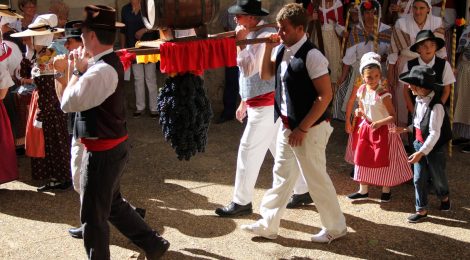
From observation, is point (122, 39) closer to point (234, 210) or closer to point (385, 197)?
point (234, 210)

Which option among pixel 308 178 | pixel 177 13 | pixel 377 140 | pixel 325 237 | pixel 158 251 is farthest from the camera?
pixel 377 140

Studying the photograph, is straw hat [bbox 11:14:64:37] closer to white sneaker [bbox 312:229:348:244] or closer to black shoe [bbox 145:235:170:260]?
black shoe [bbox 145:235:170:260]

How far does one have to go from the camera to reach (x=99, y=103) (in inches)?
148

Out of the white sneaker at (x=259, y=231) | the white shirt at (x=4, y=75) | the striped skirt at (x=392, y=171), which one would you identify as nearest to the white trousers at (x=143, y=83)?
the white shirt at (x=4, y=75)

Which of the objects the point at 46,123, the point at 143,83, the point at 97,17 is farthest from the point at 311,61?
the point at 143,83

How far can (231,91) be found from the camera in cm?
888

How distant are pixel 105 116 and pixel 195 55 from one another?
0.70 metres

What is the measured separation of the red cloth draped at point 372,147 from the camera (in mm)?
5488

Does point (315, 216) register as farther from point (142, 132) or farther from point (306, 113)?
point (142, 132)

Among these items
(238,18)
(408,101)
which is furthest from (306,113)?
(408,101)

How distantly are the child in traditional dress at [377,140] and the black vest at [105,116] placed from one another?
245 cm

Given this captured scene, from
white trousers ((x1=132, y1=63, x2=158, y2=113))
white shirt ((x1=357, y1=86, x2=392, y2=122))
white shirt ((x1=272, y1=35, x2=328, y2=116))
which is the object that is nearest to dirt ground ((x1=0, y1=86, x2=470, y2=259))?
white shirt ((x1=357, y1=86, x2=392, y2=122))

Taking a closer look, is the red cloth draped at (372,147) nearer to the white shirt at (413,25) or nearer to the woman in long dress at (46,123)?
the white shirt at (413,25)

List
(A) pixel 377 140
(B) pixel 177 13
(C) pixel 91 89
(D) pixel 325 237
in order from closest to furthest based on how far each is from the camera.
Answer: (B) pixel 177 13, (C) pixel 91 89, (D) pixel 325 237, (A) pixel 377 140
